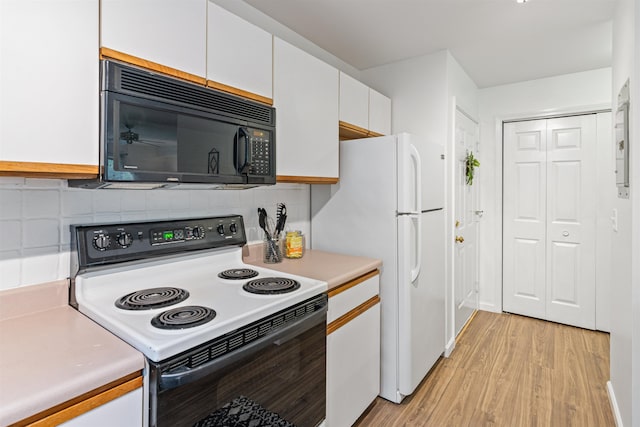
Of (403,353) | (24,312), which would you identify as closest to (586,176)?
(403,353)

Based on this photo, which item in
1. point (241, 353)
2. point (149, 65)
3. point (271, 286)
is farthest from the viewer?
point (271, 286)

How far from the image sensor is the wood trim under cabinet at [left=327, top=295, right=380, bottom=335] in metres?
1.69

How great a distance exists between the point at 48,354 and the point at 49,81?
30.2 inches

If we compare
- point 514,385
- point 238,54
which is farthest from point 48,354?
point 514,385

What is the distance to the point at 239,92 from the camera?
1.56m

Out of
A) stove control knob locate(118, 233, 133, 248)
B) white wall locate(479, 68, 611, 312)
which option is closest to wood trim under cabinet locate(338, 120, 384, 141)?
stove control knob locate(118, 233, 133, 248)

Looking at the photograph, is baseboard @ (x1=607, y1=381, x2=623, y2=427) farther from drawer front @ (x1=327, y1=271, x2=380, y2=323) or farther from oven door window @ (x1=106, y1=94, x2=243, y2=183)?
Result: oven door window @ (x1=106, y1=94, x2=243, y2=183)

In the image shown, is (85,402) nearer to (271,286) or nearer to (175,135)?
(271,286)

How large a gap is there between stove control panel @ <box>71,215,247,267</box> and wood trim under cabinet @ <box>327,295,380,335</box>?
0.65 meters

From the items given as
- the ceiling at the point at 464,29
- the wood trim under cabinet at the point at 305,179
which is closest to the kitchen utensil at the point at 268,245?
the wood trim under cabinet at the point at 305,179

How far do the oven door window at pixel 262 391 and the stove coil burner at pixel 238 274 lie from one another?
408mm

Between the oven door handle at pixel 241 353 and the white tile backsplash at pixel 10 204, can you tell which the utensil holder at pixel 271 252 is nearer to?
the oven door handle at pixel 241 353

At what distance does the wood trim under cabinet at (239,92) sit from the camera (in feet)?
4.79

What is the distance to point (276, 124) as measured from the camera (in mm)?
1735
